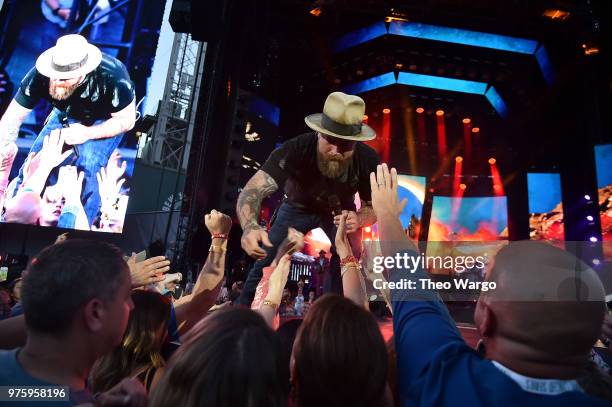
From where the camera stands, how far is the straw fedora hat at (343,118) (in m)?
2.62

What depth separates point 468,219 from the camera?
12039mm

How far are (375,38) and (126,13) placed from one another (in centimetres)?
663

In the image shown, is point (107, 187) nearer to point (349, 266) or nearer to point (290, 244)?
point (290, 244)

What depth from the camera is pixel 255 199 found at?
2842 millimetres

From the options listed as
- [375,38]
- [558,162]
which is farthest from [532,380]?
[558,162]

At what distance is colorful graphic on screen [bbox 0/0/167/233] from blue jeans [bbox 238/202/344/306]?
813cm

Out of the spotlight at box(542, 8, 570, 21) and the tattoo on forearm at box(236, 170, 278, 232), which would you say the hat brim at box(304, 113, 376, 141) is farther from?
the spotlight at box(542, 8, 570, 21)

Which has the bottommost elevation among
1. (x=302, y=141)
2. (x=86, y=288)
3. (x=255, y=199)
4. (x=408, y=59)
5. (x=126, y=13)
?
(x=86, y=288)

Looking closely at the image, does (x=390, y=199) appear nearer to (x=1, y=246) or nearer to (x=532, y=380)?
(x=532, y=380)

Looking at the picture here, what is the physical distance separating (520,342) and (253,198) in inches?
83.7

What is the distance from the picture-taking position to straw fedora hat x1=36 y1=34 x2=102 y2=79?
32.5ft

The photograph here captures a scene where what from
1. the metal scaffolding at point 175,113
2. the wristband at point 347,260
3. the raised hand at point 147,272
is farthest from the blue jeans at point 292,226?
the metal scaffolding at point 175,113

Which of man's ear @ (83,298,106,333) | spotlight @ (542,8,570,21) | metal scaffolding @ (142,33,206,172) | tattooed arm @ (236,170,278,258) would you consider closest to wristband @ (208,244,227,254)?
tattooed arm @ (236,170,278,258)

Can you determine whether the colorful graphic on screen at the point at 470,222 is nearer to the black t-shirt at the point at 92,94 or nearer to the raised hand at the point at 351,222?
the black t-shirt at the point at 92,94
